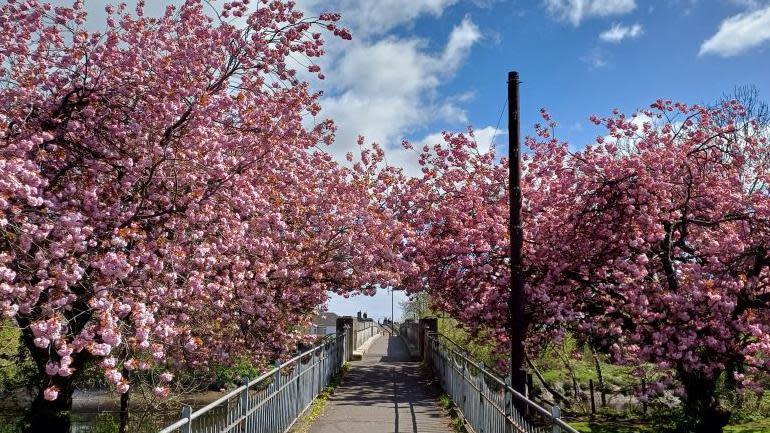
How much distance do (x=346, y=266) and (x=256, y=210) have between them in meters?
4.50

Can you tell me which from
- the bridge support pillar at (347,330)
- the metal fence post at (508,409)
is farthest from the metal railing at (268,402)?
the bridge support pillar at (347,330)

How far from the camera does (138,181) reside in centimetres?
960

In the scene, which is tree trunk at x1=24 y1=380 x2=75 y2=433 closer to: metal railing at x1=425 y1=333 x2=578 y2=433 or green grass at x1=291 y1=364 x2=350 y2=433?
green grass at x1=291 y1=364 x2=350 y2=433


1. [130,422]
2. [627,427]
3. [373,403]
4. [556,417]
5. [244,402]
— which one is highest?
[556,417]

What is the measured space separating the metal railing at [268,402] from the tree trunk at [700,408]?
25.7ft

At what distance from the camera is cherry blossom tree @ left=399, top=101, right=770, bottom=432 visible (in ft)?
37.4

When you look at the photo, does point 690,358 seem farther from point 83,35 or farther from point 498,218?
point 83,35

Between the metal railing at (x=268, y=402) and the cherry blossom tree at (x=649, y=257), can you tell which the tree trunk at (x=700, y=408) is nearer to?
the cherry blossom tree at (x=649, y=257)

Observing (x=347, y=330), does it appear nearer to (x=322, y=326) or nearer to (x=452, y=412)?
(x=452, y=412)

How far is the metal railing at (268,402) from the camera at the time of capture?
6.29 metres

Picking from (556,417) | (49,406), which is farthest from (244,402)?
(49,406)

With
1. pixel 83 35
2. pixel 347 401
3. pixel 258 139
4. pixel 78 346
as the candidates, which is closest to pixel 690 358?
pixel 347 401

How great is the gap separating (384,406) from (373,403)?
23.4 inches

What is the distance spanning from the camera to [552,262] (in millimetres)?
13734
